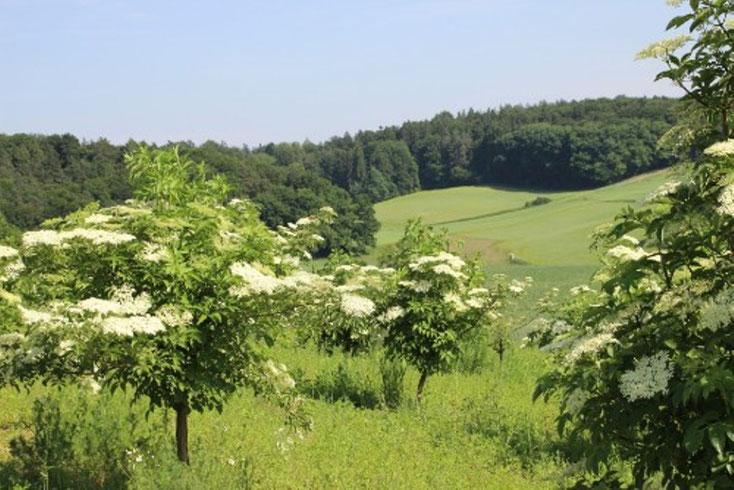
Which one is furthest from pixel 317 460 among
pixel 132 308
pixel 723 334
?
pixel 723 334

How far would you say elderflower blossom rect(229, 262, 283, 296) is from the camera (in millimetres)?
6120

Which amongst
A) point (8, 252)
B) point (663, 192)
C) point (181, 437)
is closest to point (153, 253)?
point (8, 252)

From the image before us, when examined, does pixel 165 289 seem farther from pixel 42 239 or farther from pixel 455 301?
pixel 455 301

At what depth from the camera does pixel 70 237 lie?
5844 mm

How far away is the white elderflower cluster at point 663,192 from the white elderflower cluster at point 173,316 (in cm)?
389

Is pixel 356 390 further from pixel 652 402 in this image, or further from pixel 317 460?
pixel 652 402

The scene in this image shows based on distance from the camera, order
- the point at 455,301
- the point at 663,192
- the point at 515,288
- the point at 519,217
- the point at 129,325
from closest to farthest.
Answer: the point at 663,192 < the point at 129,325 < the point at 455,301 < the point at 515,288 < the point at 519,217

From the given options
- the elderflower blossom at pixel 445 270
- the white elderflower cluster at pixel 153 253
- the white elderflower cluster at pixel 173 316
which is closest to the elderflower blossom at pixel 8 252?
the white elderflower cluster at pixel 153 253

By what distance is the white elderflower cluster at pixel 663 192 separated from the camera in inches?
177

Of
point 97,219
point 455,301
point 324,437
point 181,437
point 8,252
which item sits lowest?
point 324,437

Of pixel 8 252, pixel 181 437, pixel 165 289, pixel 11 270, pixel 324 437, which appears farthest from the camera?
pixel 324 437

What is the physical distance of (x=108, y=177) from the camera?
73938mm

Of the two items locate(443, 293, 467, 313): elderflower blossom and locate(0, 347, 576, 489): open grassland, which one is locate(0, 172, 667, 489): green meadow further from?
locate(443, 293, 467, 313): elderflower blossom

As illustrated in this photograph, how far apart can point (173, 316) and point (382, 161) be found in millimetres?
143718
